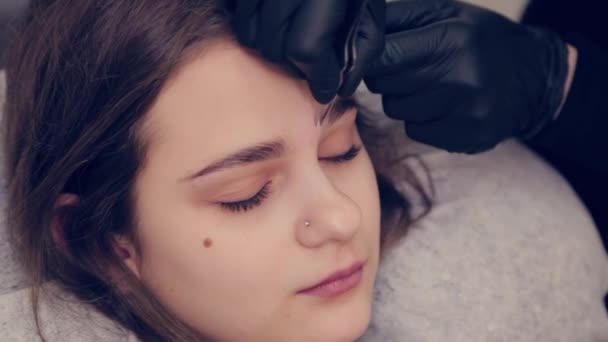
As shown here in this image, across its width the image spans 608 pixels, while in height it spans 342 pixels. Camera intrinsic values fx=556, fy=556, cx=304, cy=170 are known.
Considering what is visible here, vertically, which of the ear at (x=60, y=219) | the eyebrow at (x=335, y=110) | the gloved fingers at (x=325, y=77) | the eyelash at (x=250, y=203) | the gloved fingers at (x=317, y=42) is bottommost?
the ear at (x=60, y=219)

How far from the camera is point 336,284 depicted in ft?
2.28

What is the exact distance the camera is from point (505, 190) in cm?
98

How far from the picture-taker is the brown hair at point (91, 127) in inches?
26.1

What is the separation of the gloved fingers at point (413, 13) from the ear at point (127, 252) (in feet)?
1.54

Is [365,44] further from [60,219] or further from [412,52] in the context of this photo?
[60,219]

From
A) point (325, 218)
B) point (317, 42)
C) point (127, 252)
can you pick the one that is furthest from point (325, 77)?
point (127, 252)

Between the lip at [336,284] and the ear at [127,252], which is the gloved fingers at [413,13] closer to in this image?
the lip at [336,284]

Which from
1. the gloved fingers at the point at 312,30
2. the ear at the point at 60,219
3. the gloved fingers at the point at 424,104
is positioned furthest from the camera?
the gloved fingers at the point at 424,104

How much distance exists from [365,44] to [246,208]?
0.24 meters

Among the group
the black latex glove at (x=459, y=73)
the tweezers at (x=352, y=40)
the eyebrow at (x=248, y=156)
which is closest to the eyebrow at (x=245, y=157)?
the eyebrow at (x=248, y=156)

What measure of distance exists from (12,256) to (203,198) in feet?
1.15

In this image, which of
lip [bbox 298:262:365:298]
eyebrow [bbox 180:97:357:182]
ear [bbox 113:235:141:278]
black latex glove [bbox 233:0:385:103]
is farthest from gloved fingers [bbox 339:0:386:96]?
ear [bbox 113:235:141:278]

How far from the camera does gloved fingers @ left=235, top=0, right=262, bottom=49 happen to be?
25.0 inches

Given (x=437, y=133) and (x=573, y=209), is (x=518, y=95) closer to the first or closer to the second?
(x=437, y=133)
